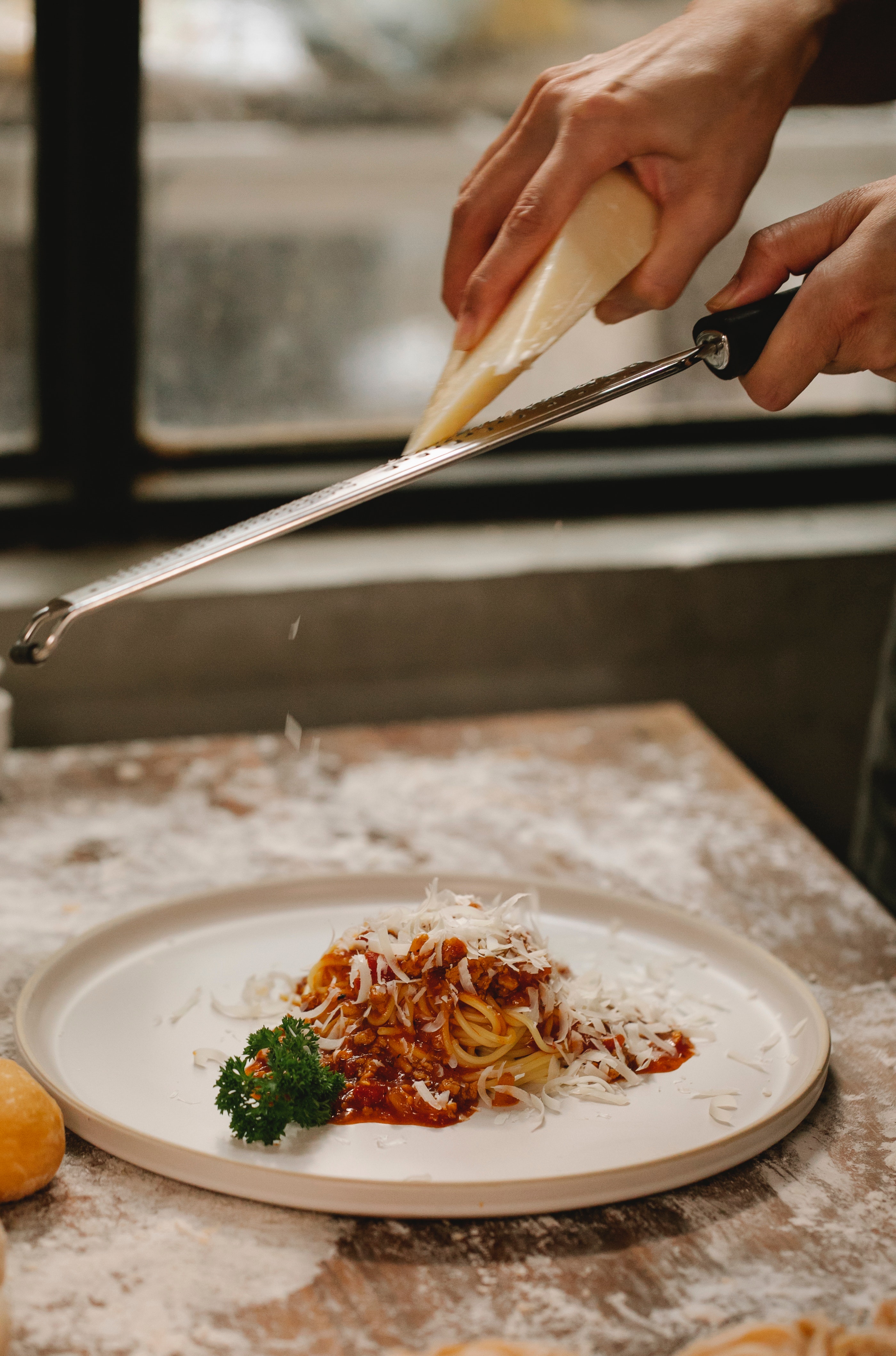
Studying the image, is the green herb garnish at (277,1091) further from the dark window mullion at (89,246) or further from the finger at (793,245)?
the dark window mullion at (89,246)

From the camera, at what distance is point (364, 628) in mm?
2084

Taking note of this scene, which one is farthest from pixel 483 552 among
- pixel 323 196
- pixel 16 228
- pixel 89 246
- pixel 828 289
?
pixel 828 289

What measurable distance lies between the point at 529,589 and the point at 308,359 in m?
0.57

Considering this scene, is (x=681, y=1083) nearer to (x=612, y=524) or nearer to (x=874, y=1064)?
(x=874, y=1064)

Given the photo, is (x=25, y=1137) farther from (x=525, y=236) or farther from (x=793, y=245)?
(x=793, y=245)

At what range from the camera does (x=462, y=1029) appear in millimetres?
1043

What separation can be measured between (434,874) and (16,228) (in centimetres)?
132

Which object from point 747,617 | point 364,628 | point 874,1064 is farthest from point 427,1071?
point 747,617

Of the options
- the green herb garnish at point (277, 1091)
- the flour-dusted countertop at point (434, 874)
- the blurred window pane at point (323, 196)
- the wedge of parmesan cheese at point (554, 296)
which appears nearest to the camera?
the flour-dusted countertop at point (434, 874)

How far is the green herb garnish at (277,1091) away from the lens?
36.7 inches

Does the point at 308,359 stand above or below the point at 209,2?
below

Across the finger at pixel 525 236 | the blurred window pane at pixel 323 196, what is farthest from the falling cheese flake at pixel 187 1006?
the blurred window pane at pixel 323 196

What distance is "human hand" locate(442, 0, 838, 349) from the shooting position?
113cm

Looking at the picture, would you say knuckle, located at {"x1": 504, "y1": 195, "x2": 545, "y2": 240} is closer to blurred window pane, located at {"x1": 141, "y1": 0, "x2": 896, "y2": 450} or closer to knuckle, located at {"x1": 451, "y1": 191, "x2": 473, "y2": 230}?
knuckle, located at {"x1": 451, "y1": 191, "x2": 473, "y2": 230}
